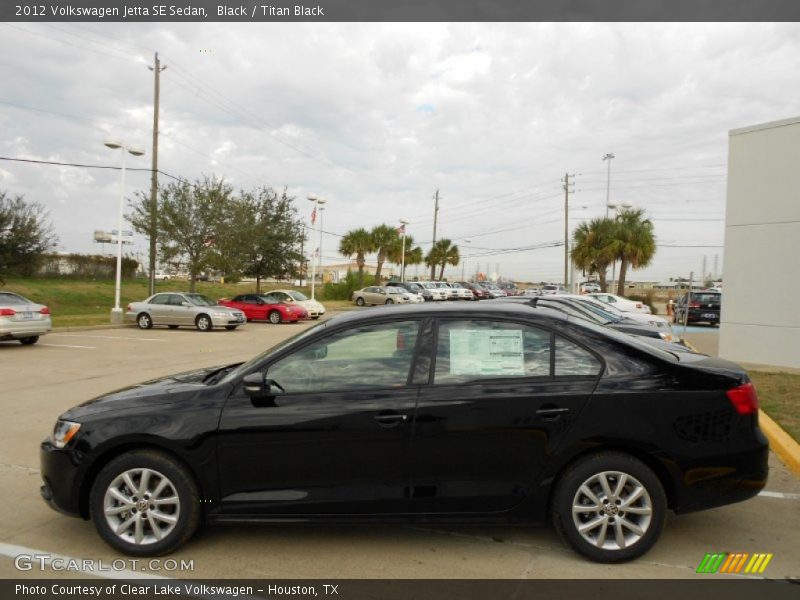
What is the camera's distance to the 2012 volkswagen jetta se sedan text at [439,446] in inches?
143

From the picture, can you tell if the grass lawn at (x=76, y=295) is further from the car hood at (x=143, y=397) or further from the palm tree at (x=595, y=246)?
the car hood at (x=143, y=397)

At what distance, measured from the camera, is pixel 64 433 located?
153 inches

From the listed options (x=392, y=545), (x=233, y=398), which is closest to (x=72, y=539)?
(x=233, y=398)

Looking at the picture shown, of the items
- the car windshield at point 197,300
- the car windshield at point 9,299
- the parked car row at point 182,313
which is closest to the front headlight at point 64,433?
the car windshield at point 9,299

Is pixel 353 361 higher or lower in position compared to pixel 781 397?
higher

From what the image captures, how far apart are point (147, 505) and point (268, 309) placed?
77.2 ft

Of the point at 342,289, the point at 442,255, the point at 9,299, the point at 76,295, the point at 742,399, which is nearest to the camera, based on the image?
the point at 742,399

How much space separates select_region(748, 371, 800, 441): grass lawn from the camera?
6.89 metres

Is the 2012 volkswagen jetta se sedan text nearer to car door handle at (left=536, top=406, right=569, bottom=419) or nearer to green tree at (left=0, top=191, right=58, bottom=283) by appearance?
car door handle at (left=536, top=406, right=569, bottom=419)

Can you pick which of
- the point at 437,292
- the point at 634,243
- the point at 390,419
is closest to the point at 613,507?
the point at 390,419

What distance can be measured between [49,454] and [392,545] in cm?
233

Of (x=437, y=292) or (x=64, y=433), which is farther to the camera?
(x=437, y=292)

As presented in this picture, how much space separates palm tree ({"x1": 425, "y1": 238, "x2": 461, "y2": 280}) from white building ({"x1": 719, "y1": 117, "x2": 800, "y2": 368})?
181 feet

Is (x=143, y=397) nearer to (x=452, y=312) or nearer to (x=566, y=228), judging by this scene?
(x=452, y=312)
